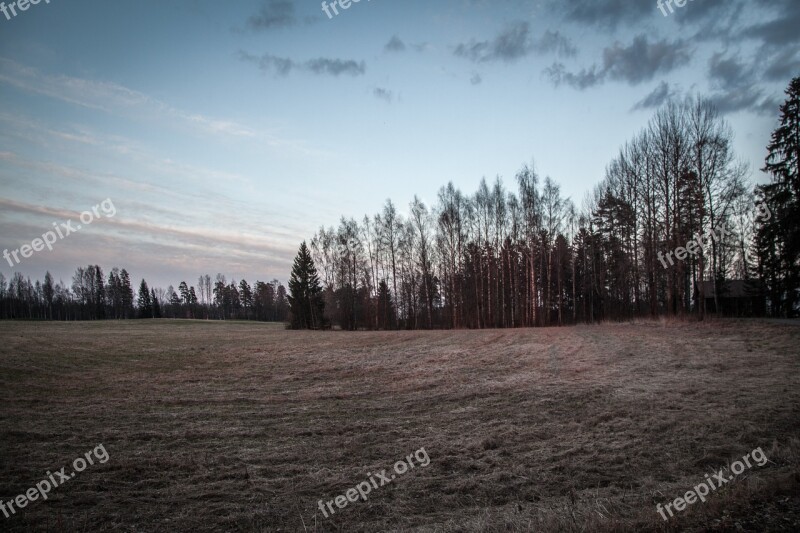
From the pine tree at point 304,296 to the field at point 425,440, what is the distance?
36.1 meters

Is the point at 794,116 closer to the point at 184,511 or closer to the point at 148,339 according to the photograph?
the point at 184,511

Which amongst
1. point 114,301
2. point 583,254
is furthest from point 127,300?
point 583,254

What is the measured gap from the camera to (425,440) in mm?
9391

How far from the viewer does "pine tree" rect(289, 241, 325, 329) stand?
56031mm

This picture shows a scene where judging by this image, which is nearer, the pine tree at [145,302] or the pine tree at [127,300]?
the pine tree at [145,302]

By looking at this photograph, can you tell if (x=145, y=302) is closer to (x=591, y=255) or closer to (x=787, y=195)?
(x=591, y=255)

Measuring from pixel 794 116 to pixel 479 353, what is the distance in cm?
3123

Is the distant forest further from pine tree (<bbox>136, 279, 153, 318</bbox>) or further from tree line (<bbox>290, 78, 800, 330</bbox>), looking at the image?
pine tree (<bbox>136, 279, 153, 318</bbox>)

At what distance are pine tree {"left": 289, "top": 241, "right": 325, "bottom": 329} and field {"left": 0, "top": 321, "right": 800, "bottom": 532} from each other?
3611cm

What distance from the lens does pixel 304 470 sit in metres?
7.85

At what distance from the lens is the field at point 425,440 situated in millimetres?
5809

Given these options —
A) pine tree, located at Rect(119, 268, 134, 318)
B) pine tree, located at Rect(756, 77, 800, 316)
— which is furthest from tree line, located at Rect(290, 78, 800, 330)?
pine tree, located at Rect(119, 268, 134, 318)

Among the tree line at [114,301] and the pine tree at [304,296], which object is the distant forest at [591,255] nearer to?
A: the pine tree at [304,296]

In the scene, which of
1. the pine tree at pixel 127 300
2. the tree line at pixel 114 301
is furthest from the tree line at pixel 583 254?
the pine tree at pixel 127 300
